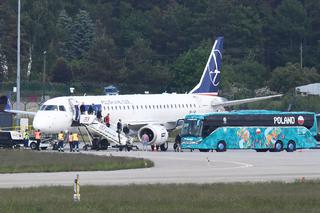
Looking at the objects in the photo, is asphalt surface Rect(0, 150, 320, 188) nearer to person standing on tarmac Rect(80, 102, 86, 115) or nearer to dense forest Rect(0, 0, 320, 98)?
person standing on tarmac Rect(80, 102, 86, 115)

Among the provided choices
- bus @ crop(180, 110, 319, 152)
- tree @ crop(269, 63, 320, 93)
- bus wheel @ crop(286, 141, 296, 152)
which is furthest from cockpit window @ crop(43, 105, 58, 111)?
tree @ crop(269, 63, 320, 93)

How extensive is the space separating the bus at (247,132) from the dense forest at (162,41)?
47328 mm

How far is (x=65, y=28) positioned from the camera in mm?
150750

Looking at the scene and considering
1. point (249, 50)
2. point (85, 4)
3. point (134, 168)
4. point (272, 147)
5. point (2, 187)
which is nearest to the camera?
point (2, 187)

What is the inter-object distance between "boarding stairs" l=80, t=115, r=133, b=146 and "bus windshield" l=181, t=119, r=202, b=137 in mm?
3539

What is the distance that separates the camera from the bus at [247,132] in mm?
75250

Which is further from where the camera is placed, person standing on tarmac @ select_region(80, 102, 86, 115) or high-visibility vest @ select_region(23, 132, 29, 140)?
high-visibility vest @ select_region(23, 132, 29, 140)

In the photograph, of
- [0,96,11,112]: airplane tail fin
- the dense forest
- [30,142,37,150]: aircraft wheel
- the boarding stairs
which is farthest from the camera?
the dense forest

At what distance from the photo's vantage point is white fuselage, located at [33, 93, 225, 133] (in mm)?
76500

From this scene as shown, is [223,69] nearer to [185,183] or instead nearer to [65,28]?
[65,28]

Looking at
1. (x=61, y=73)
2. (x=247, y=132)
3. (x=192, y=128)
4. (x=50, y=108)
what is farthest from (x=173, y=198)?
(x=61, y=73)

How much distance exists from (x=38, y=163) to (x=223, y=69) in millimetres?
78286

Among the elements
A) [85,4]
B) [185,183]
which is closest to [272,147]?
[185,183]

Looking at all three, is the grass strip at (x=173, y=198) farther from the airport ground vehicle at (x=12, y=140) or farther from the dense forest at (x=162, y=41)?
the dense forest at (x=162, y=41)
